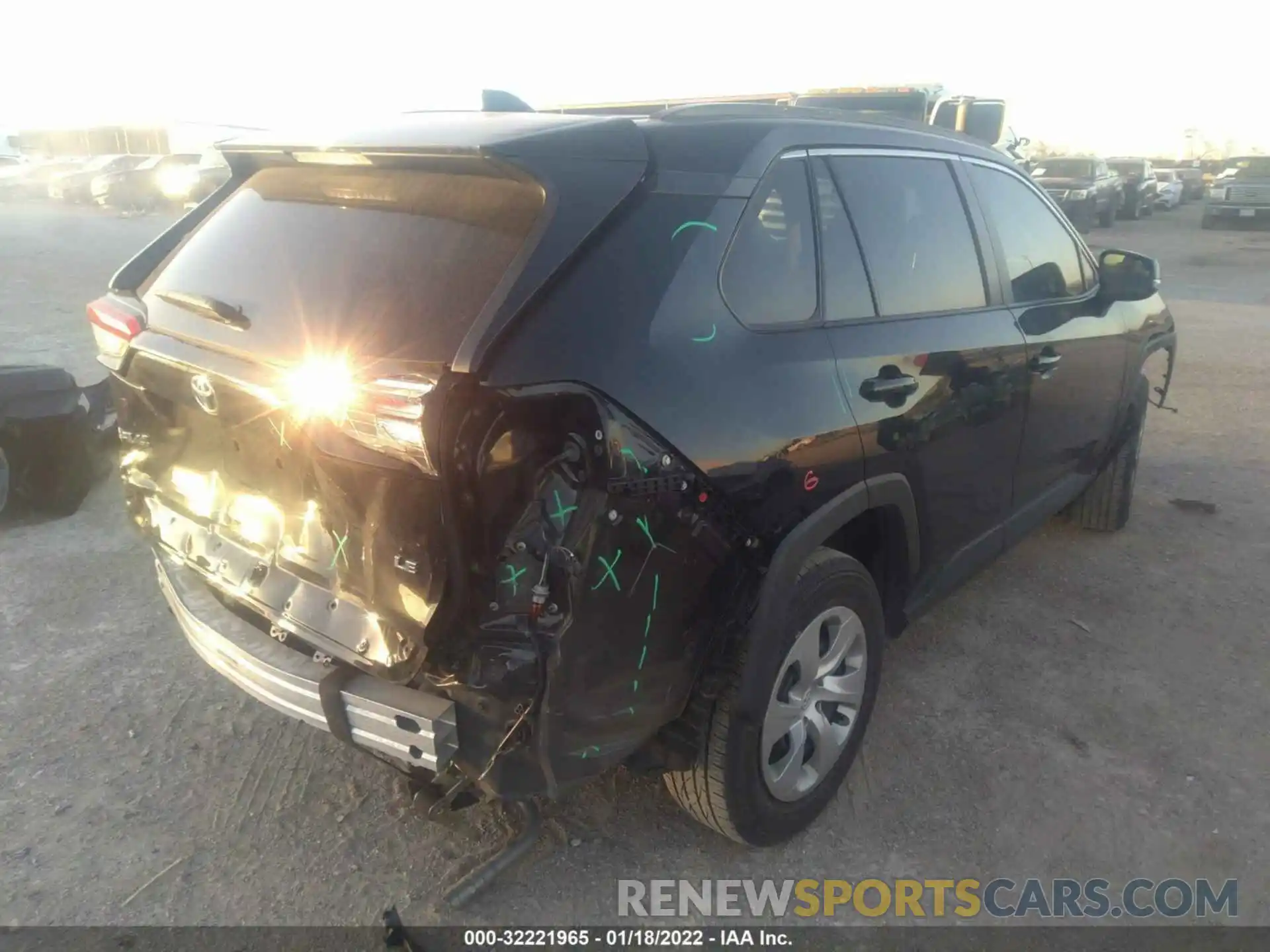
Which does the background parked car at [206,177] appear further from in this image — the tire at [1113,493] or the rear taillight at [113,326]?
the tire at [1113,493]

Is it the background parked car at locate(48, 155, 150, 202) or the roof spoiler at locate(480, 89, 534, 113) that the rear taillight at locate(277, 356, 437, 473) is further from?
the background parked car at locate(48, 155, 150, 202)

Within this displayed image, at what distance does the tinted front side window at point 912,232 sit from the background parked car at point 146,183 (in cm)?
2386

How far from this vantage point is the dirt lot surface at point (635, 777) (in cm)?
258

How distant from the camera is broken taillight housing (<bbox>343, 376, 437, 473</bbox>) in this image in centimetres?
184

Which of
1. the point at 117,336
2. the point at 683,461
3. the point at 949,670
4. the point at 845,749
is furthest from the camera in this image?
the point at 949,670

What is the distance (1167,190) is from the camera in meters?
29.7

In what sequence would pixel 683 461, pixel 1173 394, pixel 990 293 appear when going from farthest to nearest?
1. pixel 1173 394
2. pixel 990 293
3. pixel 683 461

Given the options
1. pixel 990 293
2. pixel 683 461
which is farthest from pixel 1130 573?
pixel 683 461

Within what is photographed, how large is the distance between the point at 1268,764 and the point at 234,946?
3.24m

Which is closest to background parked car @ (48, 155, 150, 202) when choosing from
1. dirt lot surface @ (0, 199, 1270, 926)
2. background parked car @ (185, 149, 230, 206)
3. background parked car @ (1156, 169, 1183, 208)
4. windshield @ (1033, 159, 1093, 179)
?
background parked car @ (185, 149, 230, 206)

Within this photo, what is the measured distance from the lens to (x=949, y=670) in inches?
144

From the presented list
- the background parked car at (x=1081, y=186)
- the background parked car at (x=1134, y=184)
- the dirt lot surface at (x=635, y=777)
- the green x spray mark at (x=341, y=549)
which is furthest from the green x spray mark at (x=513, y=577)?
the background parked car at (x=1134, y=184)

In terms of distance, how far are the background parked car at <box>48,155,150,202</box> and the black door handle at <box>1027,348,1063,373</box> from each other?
89.0ft

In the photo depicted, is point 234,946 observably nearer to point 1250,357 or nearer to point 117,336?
point 117,336
